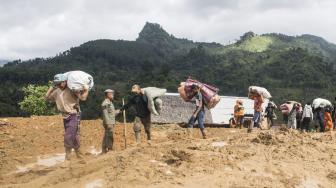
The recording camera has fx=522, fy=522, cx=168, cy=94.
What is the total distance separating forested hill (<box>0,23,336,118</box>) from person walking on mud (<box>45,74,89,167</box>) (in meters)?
31.1

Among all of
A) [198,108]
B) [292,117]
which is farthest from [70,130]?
[292,117]

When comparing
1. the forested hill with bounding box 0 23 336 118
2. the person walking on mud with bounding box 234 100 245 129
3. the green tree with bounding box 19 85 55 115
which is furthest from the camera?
the forested hill with bounding box 0 23 336 118

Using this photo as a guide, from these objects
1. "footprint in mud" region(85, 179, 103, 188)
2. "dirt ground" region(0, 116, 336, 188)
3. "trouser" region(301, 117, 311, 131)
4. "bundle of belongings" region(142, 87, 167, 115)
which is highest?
"bundle of belongings" region(142, 87, 167, 115)

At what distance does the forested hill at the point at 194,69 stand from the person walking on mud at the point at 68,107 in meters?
31.1

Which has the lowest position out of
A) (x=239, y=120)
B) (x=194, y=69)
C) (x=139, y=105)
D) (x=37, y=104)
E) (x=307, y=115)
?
(x=239, y=120)

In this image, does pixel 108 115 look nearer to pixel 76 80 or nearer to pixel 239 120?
pixel 76 80

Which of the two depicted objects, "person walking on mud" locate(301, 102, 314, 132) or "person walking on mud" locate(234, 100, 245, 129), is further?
"person walking on mud" locate(234, 100, 245, 129)

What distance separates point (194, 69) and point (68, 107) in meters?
100.0

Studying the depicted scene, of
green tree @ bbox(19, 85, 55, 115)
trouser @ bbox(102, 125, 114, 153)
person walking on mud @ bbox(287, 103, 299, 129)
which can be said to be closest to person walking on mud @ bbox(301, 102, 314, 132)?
person walking on mud @ bbox(287, 103, 299, 129)

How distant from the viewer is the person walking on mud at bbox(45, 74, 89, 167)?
30.3 ft

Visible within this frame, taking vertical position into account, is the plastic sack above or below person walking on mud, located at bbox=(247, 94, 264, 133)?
above

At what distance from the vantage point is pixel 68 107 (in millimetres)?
9258

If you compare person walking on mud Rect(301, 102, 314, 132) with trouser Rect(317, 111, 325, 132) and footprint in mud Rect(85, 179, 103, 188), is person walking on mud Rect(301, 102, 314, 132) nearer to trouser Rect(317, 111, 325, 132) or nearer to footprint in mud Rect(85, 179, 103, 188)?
trouser Rect(317, 111, 325, 132)

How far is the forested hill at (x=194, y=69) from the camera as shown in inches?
2857
